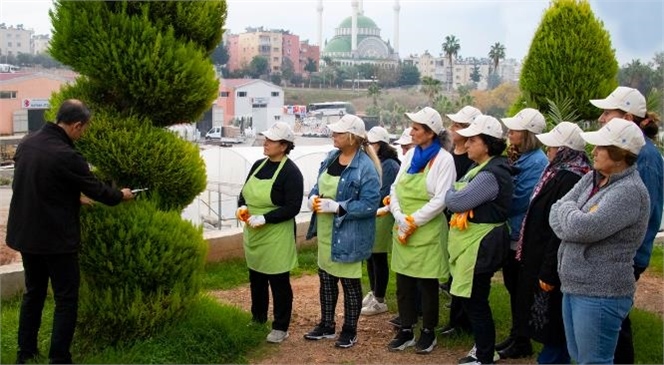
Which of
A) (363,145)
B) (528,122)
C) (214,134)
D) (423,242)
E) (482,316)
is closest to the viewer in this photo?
(482,316)

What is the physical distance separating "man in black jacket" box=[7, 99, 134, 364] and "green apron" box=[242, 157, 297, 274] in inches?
48.2

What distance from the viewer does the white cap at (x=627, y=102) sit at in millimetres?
4598

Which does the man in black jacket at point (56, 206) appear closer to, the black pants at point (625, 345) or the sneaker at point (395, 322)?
the sneaker at point (395, 322)

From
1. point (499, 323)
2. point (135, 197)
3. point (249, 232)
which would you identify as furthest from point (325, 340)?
point (135, 197)

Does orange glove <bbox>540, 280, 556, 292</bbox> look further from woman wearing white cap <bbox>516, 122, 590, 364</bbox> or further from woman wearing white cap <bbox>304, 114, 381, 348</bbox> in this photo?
woman wearing white cap <bbox>304, 114, 381, 348</bbox>

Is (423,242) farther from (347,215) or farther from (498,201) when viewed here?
(498,201)

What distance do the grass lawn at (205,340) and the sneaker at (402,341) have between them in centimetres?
31

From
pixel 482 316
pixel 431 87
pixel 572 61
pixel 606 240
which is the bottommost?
pixel 482 316

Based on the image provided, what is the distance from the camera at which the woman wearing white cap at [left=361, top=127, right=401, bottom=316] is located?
6430mm

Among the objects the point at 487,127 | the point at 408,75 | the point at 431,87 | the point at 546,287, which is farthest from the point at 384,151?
the point at 408,75

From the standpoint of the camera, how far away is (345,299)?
219 inches

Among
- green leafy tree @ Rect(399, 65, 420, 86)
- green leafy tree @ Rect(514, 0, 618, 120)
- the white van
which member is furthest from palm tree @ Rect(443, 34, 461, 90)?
green leafy tree @ Rect(514, 0, 618, 120)

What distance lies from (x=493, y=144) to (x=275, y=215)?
177cm

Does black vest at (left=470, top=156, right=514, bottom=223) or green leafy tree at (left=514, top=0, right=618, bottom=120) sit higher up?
green leafy tree at (left=514, top=0, right=618, bottom=120)
